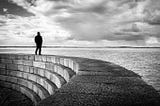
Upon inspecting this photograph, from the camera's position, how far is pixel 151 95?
1.83 metres

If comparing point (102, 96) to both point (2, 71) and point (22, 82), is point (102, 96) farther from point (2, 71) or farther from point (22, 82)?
point (2, 71)

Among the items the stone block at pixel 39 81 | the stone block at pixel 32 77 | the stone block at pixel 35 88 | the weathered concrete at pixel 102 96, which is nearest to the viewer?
the weathered concrete at pixel 102 96

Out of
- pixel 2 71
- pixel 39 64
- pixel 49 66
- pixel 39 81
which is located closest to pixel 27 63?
pixel 39 64

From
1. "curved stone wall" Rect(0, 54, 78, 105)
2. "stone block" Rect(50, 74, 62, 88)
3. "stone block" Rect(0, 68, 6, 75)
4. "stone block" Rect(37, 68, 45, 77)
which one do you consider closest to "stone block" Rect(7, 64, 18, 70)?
"curved stone wall" Rect(0, 54, 78, 105)

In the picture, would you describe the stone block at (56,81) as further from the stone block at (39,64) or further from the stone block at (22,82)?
the stone block at (22,82)

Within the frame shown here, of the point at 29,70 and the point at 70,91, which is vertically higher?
the point at 70,91

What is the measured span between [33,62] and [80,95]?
23.6ft

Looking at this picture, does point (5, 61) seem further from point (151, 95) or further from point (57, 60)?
point (151, 95)

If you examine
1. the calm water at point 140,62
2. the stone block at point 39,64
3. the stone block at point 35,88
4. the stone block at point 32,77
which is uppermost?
the stone block at point 39,64

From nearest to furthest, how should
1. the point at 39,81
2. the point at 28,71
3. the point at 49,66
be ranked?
the point at 39,81 → the point at 49,66 → the point at 28,71

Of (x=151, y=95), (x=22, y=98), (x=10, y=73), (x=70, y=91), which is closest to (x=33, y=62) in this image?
(x=10, y=73)

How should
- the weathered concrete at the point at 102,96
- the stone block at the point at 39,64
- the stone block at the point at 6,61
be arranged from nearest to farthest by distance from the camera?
1. the weathered concrete at the point at 102,96
2. the stone block at the point at 39,64
3. the stone block at the point at 6,61

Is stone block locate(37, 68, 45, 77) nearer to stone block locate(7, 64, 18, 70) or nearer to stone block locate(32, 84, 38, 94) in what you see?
stone block locate(32, 84, 38, 94)

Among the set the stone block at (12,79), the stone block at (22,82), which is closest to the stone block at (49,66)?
the stone block at (22,82)
